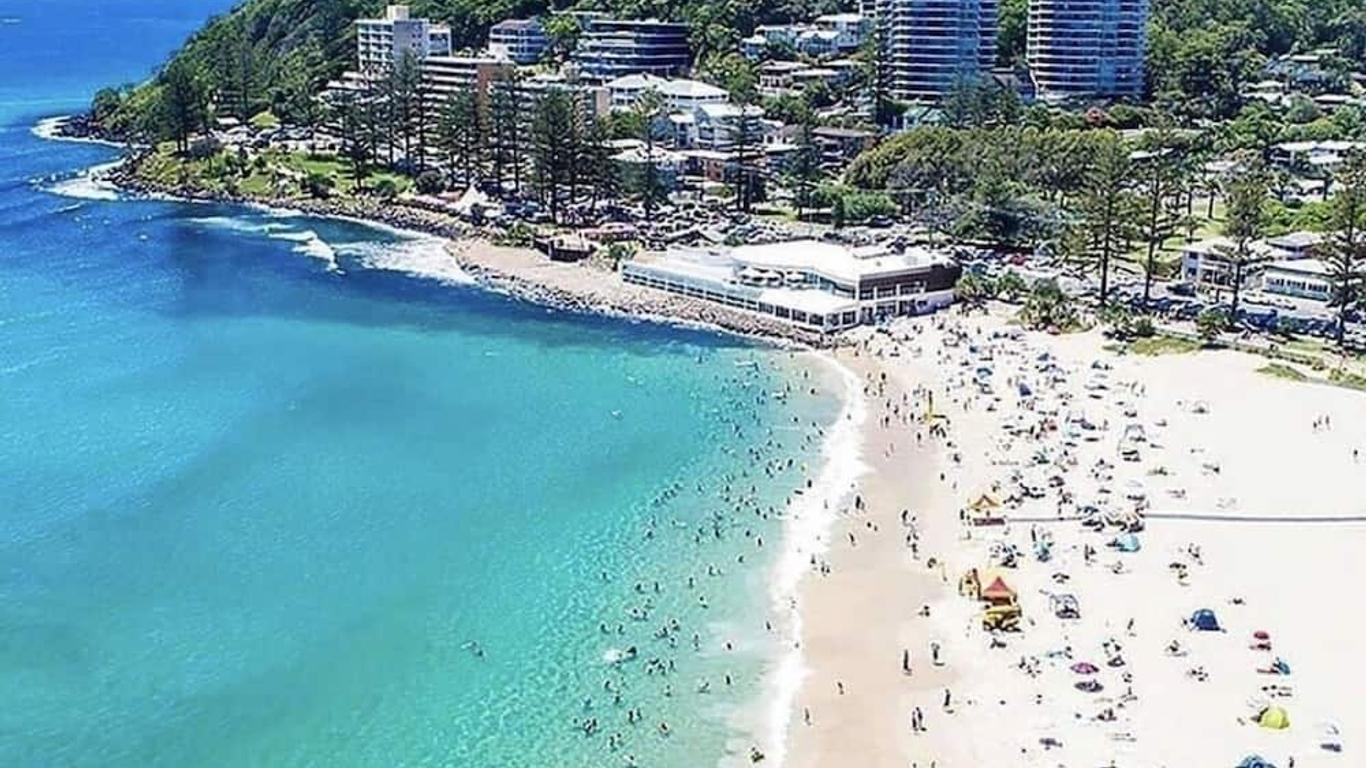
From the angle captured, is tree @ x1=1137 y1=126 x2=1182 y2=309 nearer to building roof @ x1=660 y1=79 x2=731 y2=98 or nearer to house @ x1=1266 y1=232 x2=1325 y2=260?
house @ x1=1266 y1=232 x2=1325 y2=260

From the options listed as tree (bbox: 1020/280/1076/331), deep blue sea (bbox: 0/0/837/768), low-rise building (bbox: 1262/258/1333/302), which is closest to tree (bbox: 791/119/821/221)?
tree (bbox: 1020/280/1076/331)

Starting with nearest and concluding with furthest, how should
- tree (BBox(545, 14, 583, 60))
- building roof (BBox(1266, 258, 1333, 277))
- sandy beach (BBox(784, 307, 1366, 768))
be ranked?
sandy beach (BBox(784, 307, 1366, 768)) → building roof (BBox(1266, 258, 1333, 277)) → tree (BBox(545, 14, 583, 60))

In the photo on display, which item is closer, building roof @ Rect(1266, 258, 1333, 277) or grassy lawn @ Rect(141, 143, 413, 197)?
building roof @ Rect(1266, 258, 1333, 277)

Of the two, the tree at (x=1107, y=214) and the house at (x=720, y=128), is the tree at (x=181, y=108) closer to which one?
the house at (x=720, y=128)

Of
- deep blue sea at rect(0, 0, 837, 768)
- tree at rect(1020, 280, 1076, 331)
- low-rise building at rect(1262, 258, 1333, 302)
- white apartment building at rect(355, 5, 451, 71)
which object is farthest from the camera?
white apartment building at rect(355, 5, 451, 71)

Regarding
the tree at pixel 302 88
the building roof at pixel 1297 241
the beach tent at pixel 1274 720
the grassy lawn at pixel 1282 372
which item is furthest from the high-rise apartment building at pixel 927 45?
the beach tent at pixel 1274 720

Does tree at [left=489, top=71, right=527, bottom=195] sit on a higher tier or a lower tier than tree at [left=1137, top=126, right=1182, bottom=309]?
higher

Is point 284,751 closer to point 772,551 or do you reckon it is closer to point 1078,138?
point 772,551
